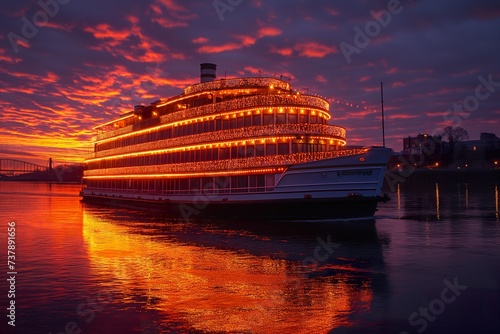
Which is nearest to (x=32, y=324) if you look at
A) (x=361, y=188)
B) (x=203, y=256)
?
(x=203, y=256)

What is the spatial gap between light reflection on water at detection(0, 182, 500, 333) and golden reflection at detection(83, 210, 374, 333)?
0.03 m

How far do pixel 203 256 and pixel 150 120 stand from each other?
90.2 ft

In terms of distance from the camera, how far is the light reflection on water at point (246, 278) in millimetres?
10352

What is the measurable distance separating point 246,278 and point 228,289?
5.17 ft

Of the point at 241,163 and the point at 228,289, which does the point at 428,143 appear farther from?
the point at 228,289

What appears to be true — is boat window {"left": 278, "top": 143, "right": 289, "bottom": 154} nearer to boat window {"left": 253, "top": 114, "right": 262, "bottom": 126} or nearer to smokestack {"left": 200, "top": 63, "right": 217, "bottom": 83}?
boat window {"left": 253, "top": 114, "right": 262, "bottom": 126}

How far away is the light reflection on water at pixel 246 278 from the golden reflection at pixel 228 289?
31 mm

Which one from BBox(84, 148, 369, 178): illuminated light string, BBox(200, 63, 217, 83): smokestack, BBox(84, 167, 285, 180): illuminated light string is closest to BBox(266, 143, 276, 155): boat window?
BBox(84, 148, 369, 178): illuminated light string

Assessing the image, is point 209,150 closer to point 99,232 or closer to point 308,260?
point 99,232

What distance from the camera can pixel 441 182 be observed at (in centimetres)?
10931

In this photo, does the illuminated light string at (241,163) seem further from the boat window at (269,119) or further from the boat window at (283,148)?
the boat window at (269,119)

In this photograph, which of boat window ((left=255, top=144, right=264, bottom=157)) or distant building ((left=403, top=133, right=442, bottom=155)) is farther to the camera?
distant building ((left=403, top=133, right=442, bottom=155))

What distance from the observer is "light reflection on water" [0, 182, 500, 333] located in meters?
10.4

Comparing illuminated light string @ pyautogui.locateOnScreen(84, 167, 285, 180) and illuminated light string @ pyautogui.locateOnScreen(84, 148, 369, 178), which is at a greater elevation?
illuminated light string @ pyautogui.locateOnScreen(84, 148, 369, 178)
